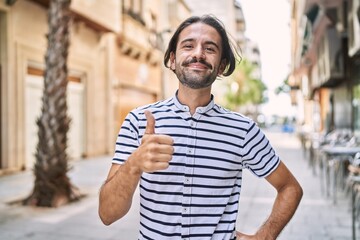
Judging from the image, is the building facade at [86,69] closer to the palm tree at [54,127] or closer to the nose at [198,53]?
the palm tree at [54,127]

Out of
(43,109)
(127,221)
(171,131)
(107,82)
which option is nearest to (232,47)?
(171,131)

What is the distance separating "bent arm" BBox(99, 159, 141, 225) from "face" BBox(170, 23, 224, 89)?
431 millimetres

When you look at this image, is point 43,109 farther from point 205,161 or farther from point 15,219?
point 205,161

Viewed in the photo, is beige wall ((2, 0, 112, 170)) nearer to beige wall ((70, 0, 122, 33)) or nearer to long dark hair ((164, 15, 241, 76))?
beige wall ((70, 0, 122, 33))

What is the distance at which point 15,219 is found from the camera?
20.8 ft

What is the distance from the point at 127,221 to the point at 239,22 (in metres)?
69.0

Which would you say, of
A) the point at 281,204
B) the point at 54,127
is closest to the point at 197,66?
the point at 281,204

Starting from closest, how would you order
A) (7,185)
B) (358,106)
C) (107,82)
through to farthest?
(7,185) < (358,106) < (107,82)

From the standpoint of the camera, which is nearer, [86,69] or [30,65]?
[30,65]

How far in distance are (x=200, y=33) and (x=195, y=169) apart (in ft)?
1.72

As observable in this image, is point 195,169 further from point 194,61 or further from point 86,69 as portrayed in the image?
point 86,69

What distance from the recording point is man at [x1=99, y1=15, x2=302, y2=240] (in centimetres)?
159

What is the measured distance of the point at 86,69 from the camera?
52.6 feet

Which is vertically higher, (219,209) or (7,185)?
(219,209)
